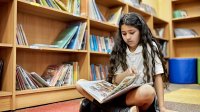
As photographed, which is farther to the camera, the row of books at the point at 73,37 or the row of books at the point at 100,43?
the row of books at the point at 100,43

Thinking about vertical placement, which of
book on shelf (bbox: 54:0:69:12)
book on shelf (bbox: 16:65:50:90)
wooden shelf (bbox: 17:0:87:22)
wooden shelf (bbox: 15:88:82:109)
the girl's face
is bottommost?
wooden shelf (bbox: 15:88:82:109)

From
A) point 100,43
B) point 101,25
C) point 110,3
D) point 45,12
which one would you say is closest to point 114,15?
point 110,3

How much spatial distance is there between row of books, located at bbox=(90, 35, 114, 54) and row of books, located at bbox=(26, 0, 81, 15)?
0.34 metres

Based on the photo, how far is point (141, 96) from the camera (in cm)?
93

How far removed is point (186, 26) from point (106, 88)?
312 centimetres

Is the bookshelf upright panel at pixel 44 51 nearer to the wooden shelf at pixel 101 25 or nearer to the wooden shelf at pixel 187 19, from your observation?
the wooden shelf at pixel 101 25

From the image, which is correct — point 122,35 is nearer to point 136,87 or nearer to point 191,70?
point 136,87

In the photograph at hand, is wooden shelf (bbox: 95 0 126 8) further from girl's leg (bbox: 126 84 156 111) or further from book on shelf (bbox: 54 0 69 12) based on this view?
girl's leg (bbox: 126 84 156 111)

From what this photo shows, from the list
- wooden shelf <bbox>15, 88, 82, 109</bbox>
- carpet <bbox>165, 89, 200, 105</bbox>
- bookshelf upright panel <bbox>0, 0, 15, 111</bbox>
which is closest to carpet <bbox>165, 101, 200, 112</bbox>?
carpet <bbox>165, 89, 200, 105</bbox>

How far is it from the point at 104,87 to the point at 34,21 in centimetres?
107

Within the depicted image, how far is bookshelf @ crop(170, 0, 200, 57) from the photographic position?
143 inches

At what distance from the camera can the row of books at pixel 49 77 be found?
1524mm

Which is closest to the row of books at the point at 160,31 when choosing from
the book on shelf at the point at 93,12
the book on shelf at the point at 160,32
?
the book on shelf at the point at 160,32

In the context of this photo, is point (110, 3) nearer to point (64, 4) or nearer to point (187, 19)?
point (64, 4)
